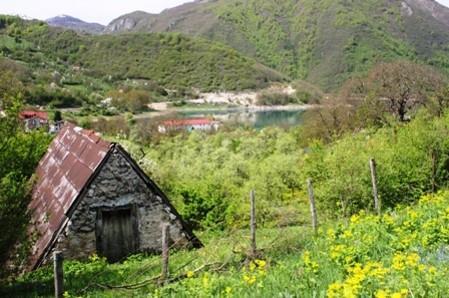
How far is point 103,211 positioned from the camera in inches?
677

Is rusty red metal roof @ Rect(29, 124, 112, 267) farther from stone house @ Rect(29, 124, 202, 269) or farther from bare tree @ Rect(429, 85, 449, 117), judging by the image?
bare tree @ Rect(429, 85, 449, 117)

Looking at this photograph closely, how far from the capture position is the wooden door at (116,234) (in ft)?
56.2

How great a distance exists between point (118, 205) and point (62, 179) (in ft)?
8.84

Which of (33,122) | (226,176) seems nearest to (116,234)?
(33,122)

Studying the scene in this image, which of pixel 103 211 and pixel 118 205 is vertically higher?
pixel 118 205

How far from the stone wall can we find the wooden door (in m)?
0.22

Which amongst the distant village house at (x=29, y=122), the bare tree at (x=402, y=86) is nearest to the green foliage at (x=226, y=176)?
the distant village house at (x=29, y=122)

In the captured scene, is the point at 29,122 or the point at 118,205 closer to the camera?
the point at 118,205

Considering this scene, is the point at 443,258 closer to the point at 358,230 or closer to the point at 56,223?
the point at 358,230

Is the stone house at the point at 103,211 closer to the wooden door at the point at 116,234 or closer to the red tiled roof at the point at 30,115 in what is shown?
the wooden door at the point at 116,234

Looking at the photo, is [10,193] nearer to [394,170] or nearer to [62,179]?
[62,179]

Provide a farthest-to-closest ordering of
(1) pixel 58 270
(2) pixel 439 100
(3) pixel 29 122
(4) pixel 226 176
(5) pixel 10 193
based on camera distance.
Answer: (2) pixel 439 100
(4) pixel 226 176
(3) pixel 29 122
(5) pixel 10 193
(1) pixel 58 270

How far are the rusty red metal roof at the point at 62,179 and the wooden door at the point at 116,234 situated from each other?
129cm

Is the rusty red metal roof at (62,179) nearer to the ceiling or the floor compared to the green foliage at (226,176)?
nearer to the ceiling
